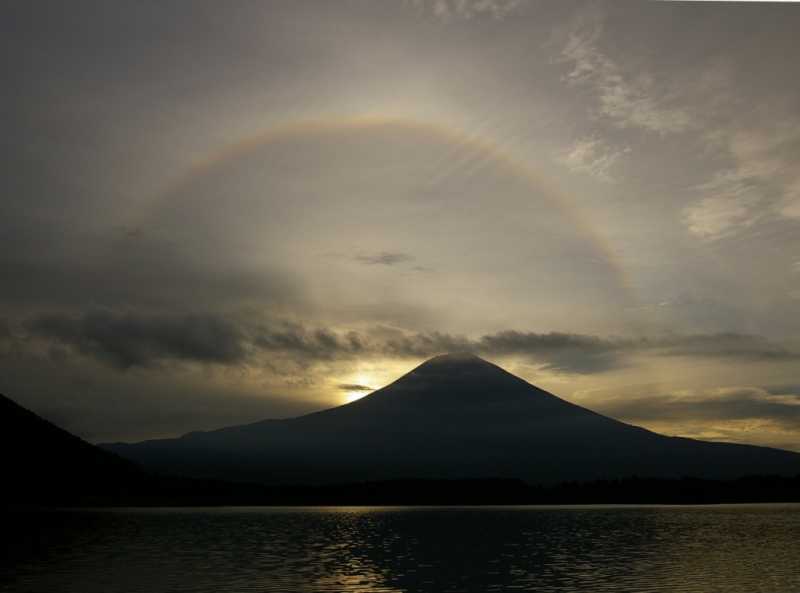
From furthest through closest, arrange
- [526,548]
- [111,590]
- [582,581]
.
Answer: [526,548], [582,581], [111,590]

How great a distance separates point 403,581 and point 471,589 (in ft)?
18.7

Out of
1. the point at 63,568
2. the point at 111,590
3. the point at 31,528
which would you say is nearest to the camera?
the point at 111,590

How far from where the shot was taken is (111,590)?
45.6 metres

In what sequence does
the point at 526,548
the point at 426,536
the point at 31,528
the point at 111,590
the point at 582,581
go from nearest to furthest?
→ the point at 111,590 → the point at 582,581 → the point at 526,548 → the point at 426,536 → the point at 31,528

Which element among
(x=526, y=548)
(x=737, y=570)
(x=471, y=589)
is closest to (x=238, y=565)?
(x=471, y=589)

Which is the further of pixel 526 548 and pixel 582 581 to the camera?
pixel 526 548

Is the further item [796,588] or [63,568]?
[63,568]

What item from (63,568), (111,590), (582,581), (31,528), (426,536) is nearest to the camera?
(111,590)

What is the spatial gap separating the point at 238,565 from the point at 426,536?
41.5 meters

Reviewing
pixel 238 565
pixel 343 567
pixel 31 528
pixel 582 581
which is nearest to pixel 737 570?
pixel 582 581

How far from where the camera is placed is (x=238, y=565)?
57.8 metres

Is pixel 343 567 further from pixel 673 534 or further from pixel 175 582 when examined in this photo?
pixel 673 534

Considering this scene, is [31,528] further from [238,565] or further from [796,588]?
[796,588]

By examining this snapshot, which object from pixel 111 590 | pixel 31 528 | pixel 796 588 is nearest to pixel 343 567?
pixel 111 590
